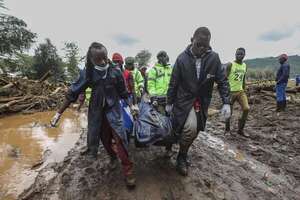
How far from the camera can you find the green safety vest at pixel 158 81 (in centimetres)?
498

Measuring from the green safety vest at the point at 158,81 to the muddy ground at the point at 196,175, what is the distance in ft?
3.59

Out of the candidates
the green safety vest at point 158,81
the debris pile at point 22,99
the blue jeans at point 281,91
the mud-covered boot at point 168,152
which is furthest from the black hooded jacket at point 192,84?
the debris pile at point 22,99

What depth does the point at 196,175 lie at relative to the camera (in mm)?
3855

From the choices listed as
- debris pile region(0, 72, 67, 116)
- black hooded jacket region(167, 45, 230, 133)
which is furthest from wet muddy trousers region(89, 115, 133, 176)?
debris pile region(0, 72, 67, 116)

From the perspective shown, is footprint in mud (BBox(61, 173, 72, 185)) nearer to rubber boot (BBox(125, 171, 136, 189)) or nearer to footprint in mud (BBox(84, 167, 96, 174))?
footprint in mud (BBox(84, 167, 96, 174))

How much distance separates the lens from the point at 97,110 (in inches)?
138

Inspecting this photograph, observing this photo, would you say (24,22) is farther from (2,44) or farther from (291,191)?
(291,191)

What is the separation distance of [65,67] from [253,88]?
3733 centimetres

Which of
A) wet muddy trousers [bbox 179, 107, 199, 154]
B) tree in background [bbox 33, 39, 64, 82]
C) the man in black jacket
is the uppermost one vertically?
tree in background [bbox 33, 39, 64, 82]

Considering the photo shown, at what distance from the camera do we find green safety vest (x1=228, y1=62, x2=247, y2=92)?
20.8 ft

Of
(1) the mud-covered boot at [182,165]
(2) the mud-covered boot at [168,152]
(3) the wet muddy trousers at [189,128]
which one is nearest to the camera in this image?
(3) the wet muddy trousers at [189,128]

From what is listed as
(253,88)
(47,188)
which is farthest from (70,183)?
(253,88)

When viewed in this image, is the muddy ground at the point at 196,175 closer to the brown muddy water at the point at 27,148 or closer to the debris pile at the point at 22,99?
the brown muddy water at the point at 27,148

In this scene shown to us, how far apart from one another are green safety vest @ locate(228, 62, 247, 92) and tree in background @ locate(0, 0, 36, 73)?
2482cm
